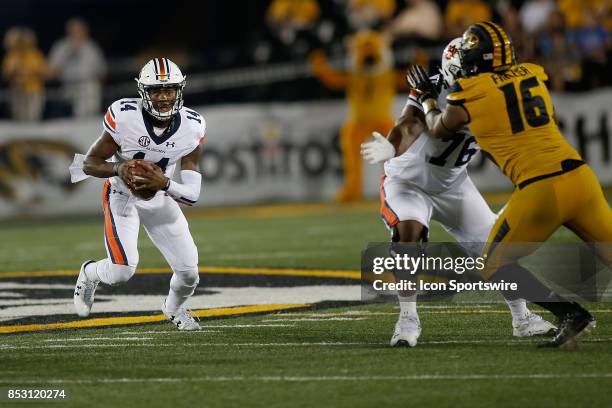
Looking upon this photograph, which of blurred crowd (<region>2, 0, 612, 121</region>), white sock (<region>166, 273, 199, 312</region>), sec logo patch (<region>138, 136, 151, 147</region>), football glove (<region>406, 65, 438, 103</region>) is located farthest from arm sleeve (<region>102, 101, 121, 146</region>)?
blurred crowd (<region>2, 0, 612, 121</region>)

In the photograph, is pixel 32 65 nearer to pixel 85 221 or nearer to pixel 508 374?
pixel 85 221

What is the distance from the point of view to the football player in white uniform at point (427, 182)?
6953 mm

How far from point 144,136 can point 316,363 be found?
2078 mm

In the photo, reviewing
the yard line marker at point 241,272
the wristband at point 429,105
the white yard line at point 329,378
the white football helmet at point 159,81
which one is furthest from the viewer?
the yard line marker at point 241,272

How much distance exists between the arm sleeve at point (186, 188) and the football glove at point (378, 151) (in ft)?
3.45

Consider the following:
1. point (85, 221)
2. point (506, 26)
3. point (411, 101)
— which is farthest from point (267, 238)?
point (411, 101)

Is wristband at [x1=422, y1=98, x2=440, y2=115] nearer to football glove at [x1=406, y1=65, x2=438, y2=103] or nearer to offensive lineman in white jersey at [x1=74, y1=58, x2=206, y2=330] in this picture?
football glove at [x1=406, y1=65, x2=438, y2=103]

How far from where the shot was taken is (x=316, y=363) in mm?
6066

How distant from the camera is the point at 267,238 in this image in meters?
13.0

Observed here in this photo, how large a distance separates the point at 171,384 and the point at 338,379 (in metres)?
0.73

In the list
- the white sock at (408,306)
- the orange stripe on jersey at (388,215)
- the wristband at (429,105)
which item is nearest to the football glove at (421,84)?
the wristband at (429,105)

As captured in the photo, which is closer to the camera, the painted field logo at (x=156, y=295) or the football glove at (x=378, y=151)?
the football glove at (x=378, y=151)

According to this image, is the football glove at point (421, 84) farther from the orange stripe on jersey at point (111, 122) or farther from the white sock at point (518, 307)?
the orange stripe on jersey at point (111, 122)
